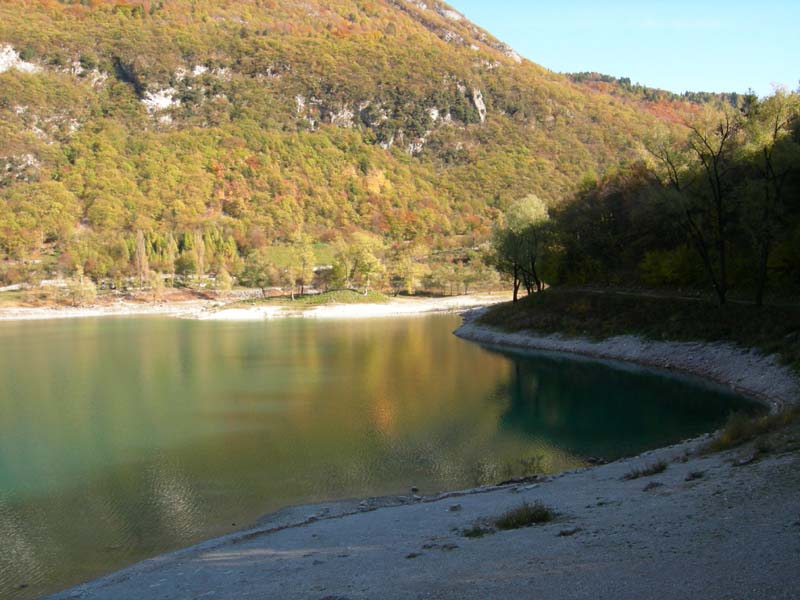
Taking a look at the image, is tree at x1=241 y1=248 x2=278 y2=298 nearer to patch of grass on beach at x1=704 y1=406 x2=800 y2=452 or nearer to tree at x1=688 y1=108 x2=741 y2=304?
tree at x1=688 y1=108 x2=741 y2=304

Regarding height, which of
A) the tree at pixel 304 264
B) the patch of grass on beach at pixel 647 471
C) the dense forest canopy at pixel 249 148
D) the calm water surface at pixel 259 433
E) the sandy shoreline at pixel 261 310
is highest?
the dense forest canopy at pixel 249 148

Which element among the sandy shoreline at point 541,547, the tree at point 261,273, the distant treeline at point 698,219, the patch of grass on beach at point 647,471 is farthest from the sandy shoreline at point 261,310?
the sandy shoreline at point 541,547

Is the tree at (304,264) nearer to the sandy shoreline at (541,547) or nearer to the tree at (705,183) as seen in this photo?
the tree at (705,183)

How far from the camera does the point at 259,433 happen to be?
18.6 m

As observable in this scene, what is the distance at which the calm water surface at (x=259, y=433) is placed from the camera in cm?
1181

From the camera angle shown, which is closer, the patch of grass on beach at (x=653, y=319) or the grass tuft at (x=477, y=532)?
the grass tuft at (x=477, y=532)

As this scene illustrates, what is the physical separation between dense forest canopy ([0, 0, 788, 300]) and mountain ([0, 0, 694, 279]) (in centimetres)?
48

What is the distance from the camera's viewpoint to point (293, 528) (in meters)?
10.5

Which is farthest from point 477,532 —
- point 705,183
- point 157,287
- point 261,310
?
point 157,287

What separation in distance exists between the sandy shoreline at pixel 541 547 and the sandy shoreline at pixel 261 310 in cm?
5796

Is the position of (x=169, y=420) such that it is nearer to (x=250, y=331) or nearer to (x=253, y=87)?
(x=250, y=331)

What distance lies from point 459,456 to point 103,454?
9.39m

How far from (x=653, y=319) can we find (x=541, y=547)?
27.5m

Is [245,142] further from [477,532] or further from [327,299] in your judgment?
[477,532]
